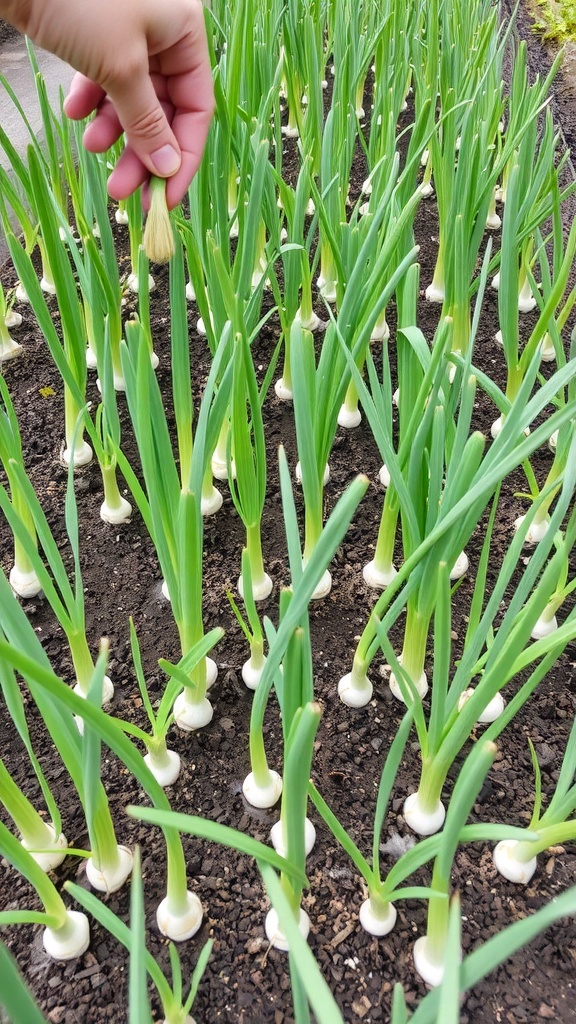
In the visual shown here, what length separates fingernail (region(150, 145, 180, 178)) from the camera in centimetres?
69

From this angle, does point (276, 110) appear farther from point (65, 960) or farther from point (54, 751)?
point (65, 960)

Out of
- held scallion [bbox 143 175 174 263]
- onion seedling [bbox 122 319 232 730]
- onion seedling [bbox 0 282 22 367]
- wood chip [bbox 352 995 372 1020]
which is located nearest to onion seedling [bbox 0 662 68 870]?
onion seedling [bbox 122 319 232 730]

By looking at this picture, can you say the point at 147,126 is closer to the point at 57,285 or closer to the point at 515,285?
the point at 57,285

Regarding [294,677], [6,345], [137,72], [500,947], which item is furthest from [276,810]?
[6,345]

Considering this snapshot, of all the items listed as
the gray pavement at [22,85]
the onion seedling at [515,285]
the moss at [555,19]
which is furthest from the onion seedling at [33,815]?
the moss at [555,19]

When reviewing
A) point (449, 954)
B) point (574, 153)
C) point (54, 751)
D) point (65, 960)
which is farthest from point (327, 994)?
point (574, 153)

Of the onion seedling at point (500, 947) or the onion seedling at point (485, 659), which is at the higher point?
the onion seedling at point (500, 947)

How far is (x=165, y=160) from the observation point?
0.69m

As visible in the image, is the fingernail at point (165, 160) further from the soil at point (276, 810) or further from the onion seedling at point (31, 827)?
the onion seedling at point (31, 827)

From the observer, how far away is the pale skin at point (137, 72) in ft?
1.92

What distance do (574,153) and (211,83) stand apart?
3.67 ft

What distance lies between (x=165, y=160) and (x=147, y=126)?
36mm

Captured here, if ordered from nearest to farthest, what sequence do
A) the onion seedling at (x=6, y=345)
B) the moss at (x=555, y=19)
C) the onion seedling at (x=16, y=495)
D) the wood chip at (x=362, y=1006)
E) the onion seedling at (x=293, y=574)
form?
the onion seedling at (x=293, y=574), the wood chip at (x=362, y=1006), the onion seedling at (x=16, y=495), the onion seedling at (x=6, y=345), the moss at (x=555, y=19)

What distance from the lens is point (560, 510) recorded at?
1.58 ft
